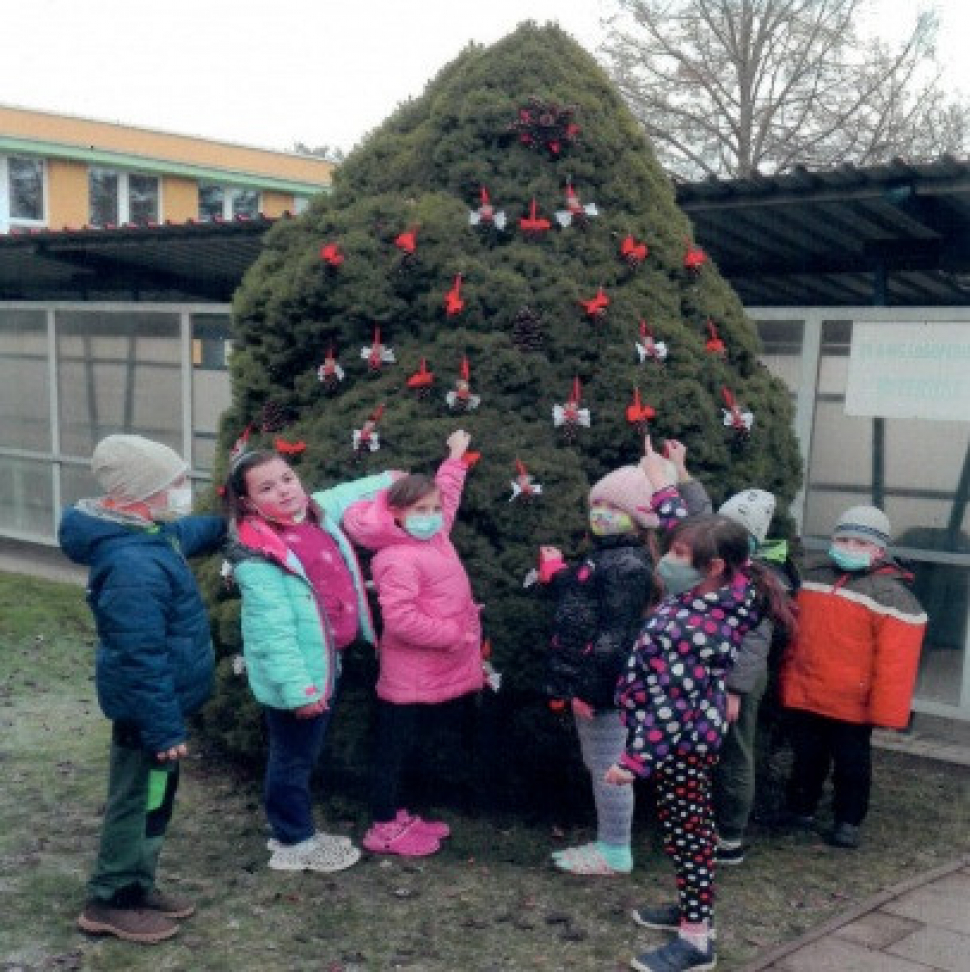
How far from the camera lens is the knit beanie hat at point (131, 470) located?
3.48 m

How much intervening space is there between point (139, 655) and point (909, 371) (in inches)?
163

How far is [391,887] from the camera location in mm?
3963

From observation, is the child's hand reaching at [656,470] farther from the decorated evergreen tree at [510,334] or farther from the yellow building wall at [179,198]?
the yellow building wall at [179,198]

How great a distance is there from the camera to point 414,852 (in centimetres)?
420

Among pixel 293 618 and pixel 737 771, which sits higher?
pixel 293 618

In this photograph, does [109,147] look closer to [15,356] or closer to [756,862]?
[15,356]

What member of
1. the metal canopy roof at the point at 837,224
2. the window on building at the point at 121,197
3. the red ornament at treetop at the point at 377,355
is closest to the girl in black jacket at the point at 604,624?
the red ornament at treetop at the point at 377,355

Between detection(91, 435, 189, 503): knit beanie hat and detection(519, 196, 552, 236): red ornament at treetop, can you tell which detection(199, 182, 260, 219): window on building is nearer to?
detection(519, 196, 552, 236): red ornament at treetop

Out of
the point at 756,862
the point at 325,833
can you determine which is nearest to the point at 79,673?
the point at 325,833

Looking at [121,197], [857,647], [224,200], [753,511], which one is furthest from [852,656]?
[224,200]

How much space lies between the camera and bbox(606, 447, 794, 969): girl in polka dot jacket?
3.47 meters

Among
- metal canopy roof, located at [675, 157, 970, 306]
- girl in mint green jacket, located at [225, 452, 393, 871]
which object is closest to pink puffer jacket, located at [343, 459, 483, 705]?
girl in mint green jacket, located at [225, 452, 393, 871]

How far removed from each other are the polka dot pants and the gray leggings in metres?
0.51

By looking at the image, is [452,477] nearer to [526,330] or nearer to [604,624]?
[526,330]
